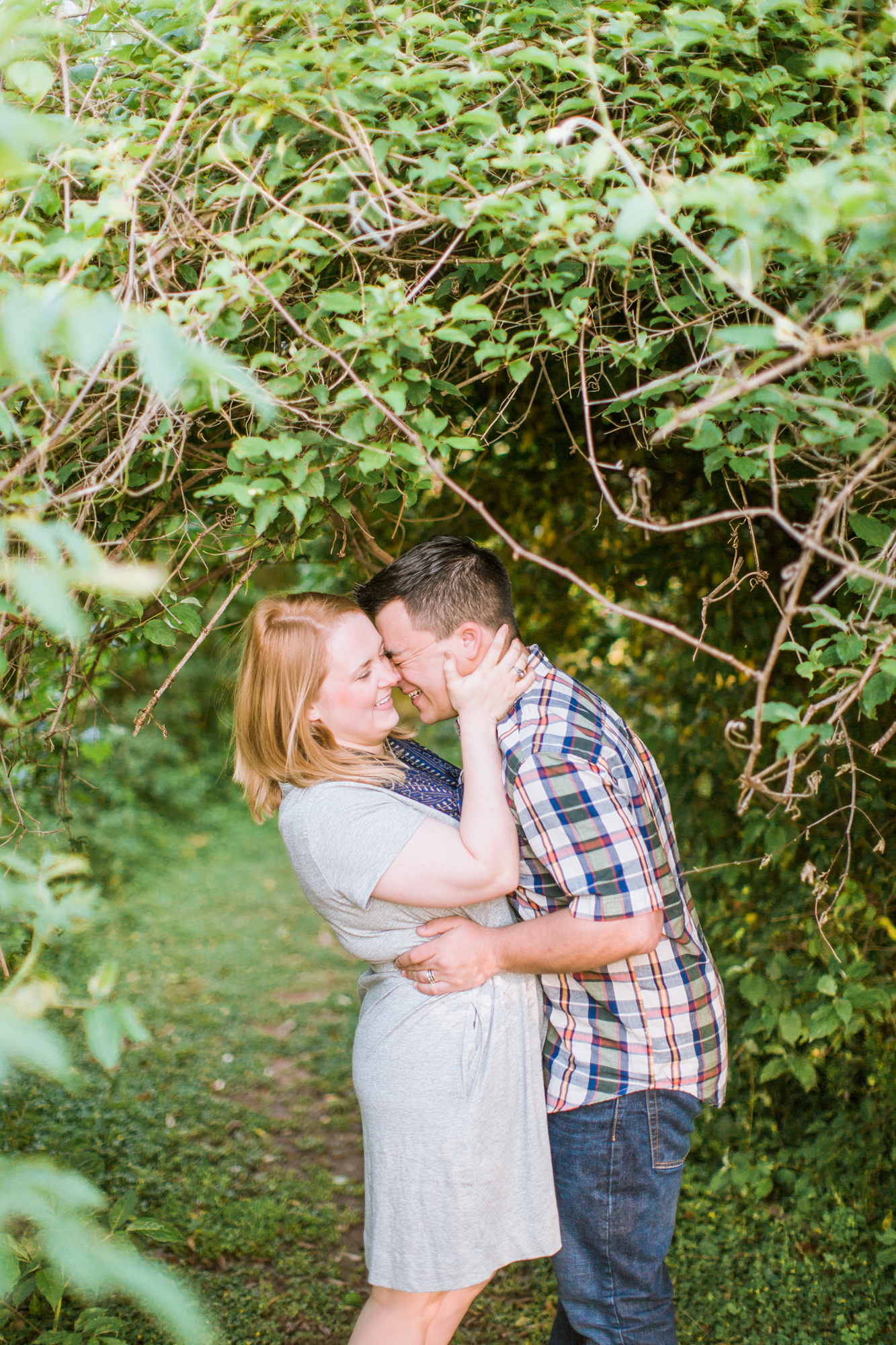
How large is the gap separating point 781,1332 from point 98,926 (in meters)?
4.93

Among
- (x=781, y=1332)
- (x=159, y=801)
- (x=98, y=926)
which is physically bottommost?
(x=159, y=801)

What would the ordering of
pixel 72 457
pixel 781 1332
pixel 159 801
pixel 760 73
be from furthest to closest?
pixel 159 801 → pixel 781 1332 → pixel 72 457 → pixel 760 73

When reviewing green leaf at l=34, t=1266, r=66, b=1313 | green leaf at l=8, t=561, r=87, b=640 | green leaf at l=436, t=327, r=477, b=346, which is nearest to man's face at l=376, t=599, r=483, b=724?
green leaf at l=436, t=327, r=477, b=346

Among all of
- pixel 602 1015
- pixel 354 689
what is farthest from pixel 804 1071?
pixel 354 689

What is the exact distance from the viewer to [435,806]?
6.96ft

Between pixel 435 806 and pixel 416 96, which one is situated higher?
pixel 416 96

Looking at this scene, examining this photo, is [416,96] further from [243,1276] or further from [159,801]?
[159,801]

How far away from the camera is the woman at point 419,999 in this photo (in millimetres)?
1921

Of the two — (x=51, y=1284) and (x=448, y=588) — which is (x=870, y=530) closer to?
(x=448, y=588)

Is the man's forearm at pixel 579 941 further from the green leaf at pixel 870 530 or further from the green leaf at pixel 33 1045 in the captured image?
the green leaf at pixel 33 1045

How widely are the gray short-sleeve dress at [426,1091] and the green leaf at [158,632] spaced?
445 mm

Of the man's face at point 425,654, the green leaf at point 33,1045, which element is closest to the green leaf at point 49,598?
the green leaf at point 33,1045

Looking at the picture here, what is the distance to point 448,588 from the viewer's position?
2213 mm

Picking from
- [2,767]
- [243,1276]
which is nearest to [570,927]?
[2,767]
